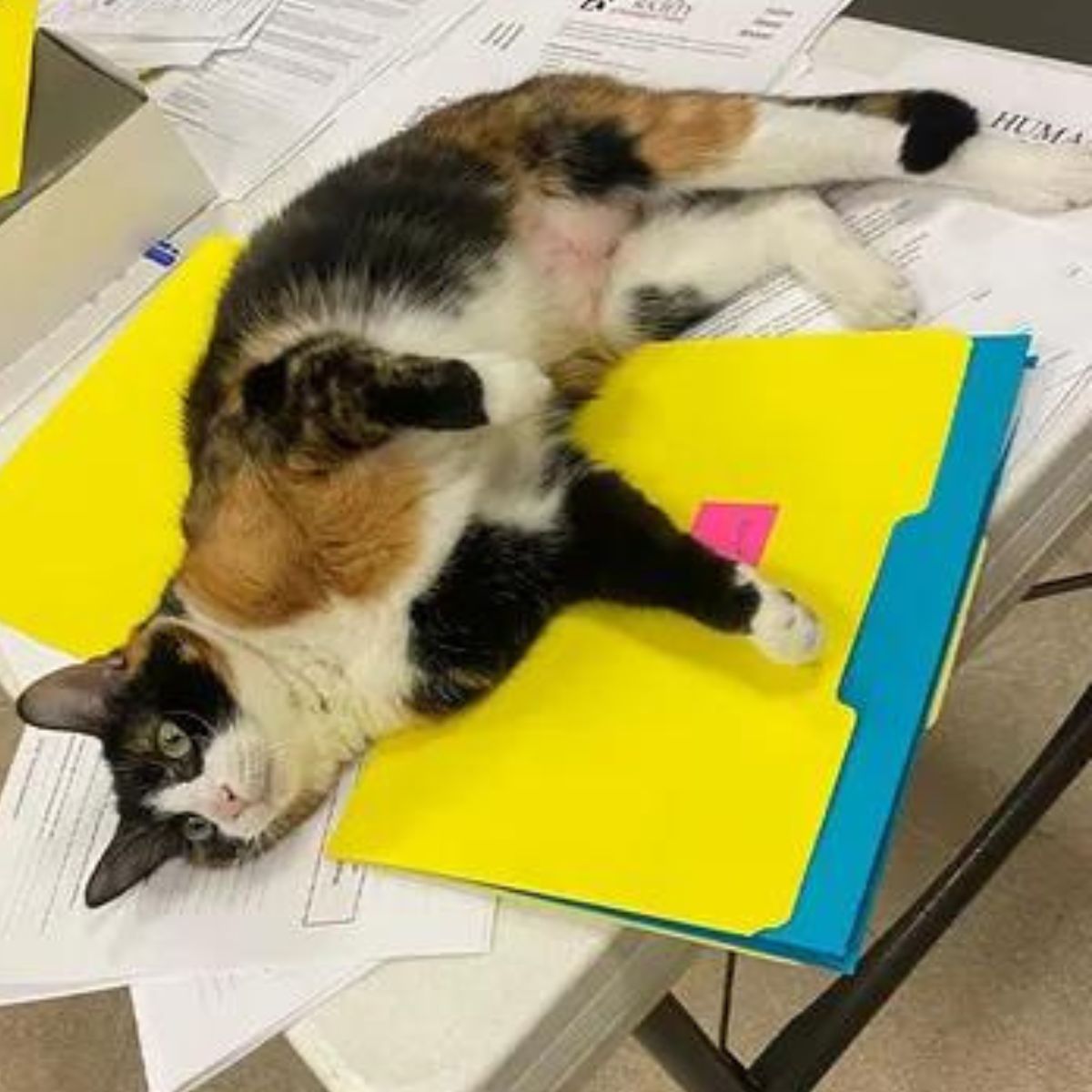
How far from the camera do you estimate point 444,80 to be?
1.11 metres

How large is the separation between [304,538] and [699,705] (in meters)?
0.27

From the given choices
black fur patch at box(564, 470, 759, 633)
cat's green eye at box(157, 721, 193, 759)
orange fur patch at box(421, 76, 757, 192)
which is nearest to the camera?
black fur patch at box(564, 470, 759, 633)

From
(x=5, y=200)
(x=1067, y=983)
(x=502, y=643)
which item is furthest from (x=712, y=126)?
(x=1067, y=983)

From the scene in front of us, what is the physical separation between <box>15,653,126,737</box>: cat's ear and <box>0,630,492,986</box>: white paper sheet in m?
0.03

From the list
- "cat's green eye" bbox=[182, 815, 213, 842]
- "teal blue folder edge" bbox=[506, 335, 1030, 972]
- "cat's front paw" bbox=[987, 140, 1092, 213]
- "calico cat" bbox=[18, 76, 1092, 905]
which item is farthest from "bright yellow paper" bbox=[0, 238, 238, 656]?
"cat's front paw" bbox=[987, 140, 1092, 213]

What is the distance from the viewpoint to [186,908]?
2.50 feet

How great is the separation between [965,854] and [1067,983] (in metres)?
0.43

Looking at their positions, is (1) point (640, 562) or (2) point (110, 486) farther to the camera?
(2) point (110, 486)

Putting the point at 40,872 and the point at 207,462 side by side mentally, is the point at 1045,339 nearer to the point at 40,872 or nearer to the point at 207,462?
the point at 207,462

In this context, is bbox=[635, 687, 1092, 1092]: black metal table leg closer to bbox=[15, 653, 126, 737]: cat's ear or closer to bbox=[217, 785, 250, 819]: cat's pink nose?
bbox=[217, 785, 250, 819]: cat's pink nose

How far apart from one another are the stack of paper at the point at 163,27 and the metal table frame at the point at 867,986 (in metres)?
0.83

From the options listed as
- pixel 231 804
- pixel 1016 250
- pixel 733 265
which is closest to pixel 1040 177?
pixel 1016 250

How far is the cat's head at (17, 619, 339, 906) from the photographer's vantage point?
2.59ft

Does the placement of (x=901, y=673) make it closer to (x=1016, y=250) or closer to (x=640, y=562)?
(x=640, y=562)
